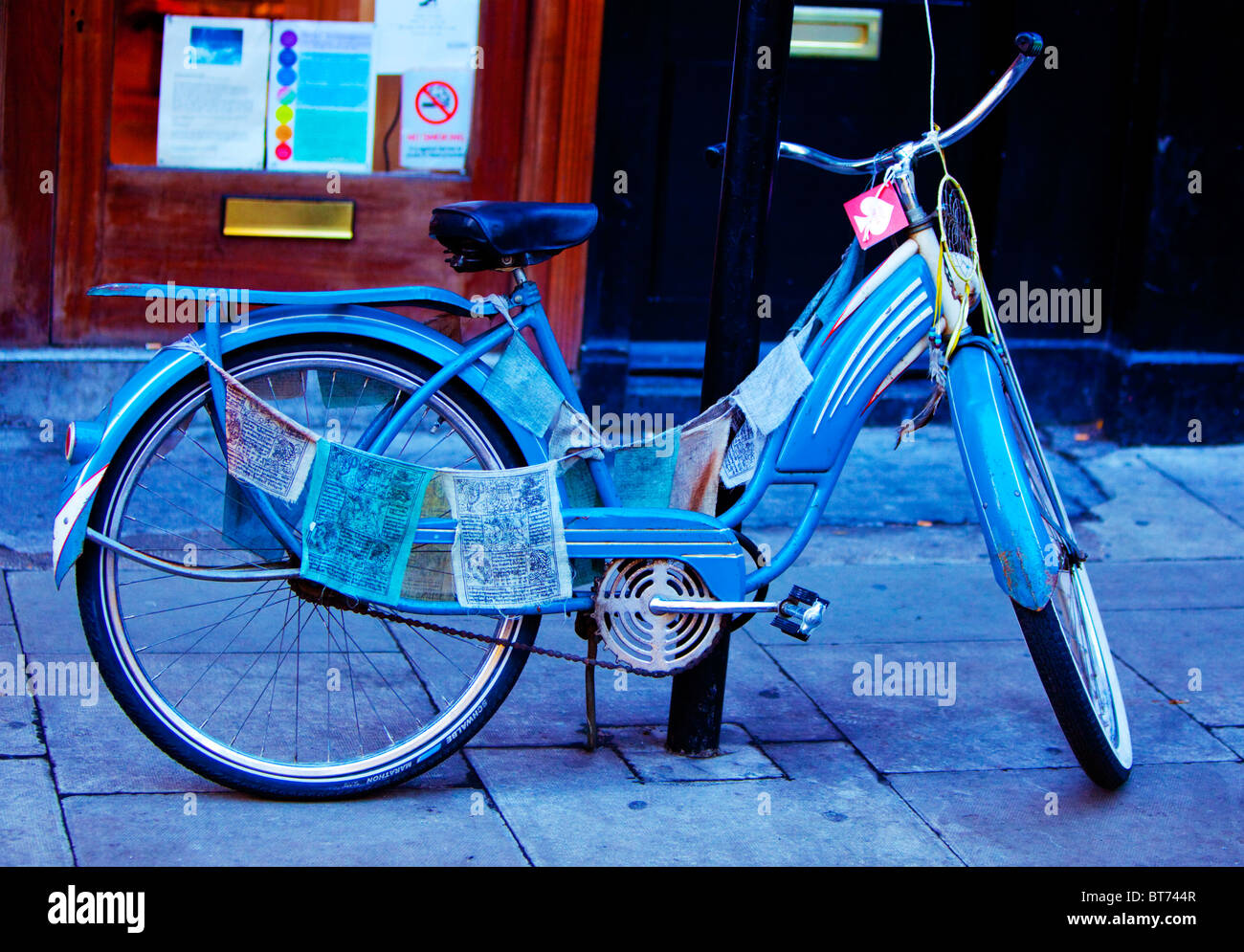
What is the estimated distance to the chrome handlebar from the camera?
3346 millimetres

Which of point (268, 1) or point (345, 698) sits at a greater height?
point (268, 1)

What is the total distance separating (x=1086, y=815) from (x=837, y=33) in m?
4.00

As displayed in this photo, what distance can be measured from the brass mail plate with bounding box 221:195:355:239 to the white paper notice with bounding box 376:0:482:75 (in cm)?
61

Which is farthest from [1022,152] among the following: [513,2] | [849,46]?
[513,2]

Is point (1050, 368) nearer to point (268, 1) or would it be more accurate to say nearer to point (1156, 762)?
point (1156, 762)

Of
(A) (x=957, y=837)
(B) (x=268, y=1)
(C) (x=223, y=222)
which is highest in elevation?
(B) (x=268, y=1)

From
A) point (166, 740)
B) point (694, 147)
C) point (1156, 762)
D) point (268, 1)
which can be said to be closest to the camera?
point (166, 740)

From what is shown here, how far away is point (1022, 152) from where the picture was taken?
21.9ft

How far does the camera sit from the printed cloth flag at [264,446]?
3.23 m

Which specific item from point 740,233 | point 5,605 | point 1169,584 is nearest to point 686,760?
point 740,233

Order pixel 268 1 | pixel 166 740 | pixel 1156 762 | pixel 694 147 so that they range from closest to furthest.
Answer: pixel 166 740
pixel 1156 762
pixel 268 1
pixel 694 147

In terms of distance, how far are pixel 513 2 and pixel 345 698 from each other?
331 cm

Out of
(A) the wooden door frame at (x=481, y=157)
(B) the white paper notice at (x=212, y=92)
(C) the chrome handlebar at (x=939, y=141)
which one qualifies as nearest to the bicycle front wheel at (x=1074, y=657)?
(C) the chrome handlebar at (x=939, y=141)

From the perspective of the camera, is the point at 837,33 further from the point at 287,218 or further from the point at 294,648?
the point at 294,648
